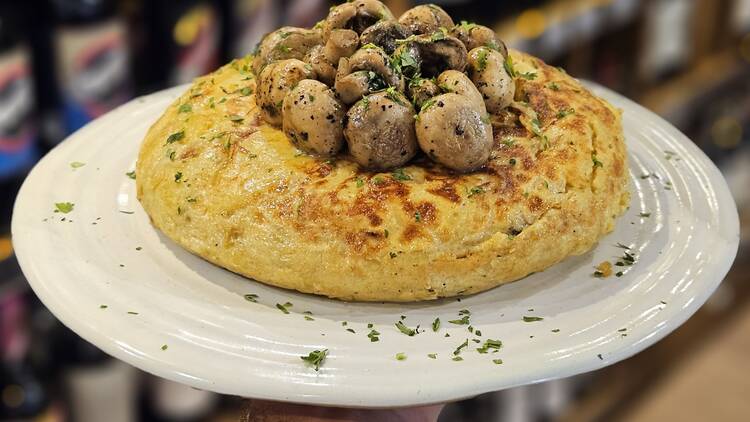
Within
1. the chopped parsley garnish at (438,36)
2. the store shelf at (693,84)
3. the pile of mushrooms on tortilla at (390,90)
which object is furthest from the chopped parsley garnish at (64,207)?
the store shelf at (693,84)

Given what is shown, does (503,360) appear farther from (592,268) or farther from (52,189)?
(52,189)

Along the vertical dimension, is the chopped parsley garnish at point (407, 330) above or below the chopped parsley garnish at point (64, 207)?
above

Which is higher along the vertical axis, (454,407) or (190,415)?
(190,415)

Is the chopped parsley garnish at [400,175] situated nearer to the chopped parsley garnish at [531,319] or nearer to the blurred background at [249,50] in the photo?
the chopped parsley garnish at [531,319]

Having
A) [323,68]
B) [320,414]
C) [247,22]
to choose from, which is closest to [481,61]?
[323,68]

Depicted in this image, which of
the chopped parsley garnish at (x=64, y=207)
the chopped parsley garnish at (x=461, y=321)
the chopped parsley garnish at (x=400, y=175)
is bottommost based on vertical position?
the chopped parsley garnish at (x=64, y=207)

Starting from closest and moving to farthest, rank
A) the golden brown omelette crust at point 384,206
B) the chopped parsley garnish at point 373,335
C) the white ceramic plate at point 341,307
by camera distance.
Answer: the white ceramic plate at point 341,307 < the chopped parsley garnish at point 373,335 < the golden brown omelette crust at point 384,206

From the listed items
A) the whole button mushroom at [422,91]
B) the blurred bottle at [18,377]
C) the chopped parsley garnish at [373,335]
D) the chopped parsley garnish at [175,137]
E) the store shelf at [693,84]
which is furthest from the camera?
the store shelf at [693,84]

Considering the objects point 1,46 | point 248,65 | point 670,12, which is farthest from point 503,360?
point 670,12
